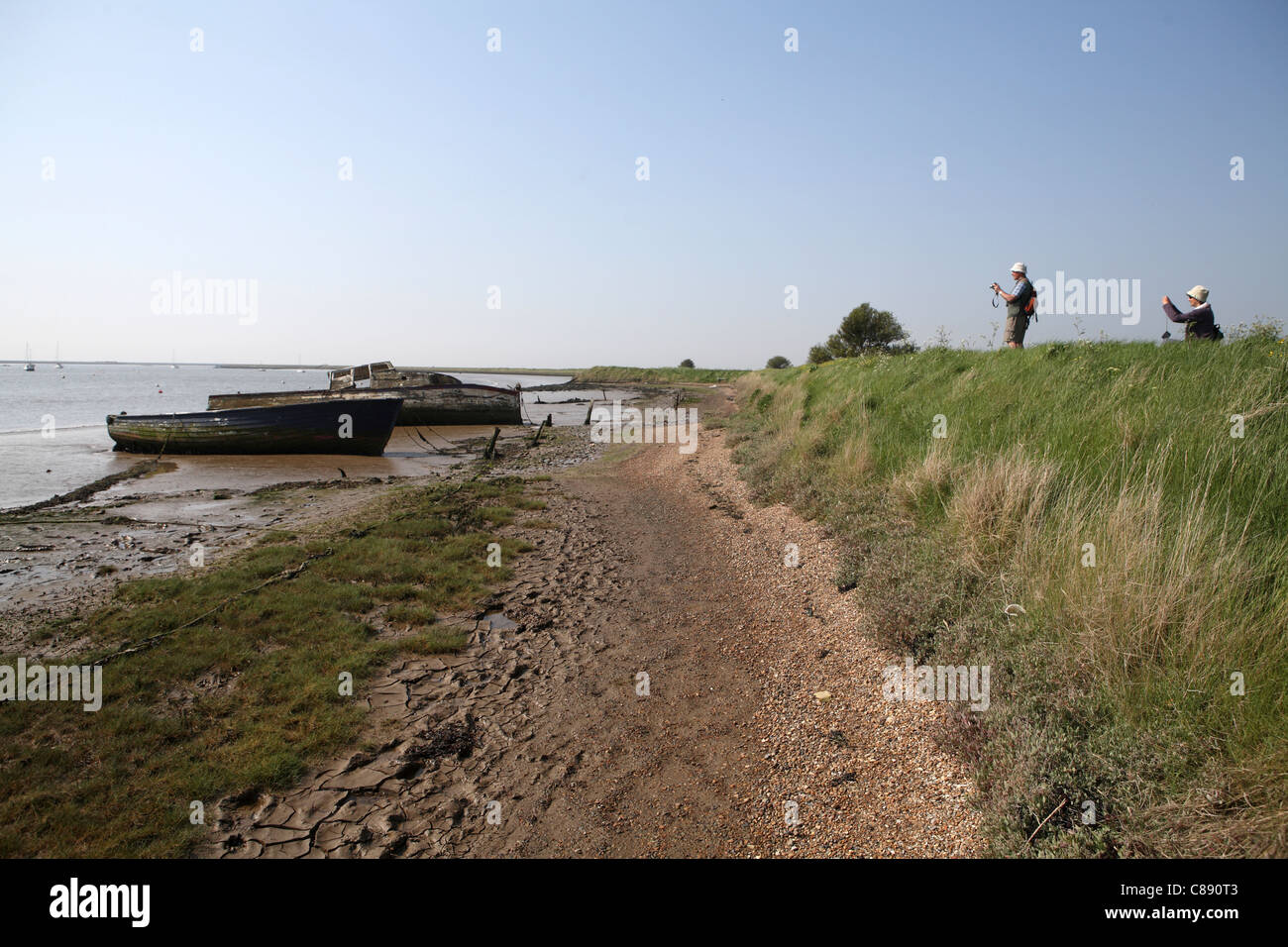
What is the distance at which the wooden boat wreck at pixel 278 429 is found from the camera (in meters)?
19.4

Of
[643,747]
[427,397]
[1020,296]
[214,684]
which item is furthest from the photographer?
[427,397]

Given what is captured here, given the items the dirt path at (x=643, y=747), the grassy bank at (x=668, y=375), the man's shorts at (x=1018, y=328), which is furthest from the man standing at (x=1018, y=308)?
the grassy bank at (x=668, y=375)

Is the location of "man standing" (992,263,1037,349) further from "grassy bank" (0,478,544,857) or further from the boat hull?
the boat hull

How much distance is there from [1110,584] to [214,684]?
20.7 ft

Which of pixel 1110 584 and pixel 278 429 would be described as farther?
pixel 278 429

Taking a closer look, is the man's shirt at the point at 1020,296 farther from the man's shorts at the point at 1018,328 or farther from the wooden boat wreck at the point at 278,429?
the wooden boat wreck at the point at 278,429

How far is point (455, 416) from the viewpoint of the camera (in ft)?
94.7

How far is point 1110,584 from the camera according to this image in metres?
3.71

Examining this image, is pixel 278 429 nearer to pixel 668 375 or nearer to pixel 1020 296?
pixel 1020 296

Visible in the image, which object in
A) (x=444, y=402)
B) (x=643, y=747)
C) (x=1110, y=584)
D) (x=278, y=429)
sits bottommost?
(x=643, y=747)

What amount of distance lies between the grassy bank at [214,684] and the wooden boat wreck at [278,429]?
12.1 meters

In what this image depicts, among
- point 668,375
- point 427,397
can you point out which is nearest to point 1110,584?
point 427,397

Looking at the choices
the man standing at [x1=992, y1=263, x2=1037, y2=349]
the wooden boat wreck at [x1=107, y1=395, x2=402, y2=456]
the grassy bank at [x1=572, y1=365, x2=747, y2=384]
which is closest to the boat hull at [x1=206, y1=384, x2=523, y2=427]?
the wooden boat wreck at [x1=107, y1=395, x2=402, y2=456]
